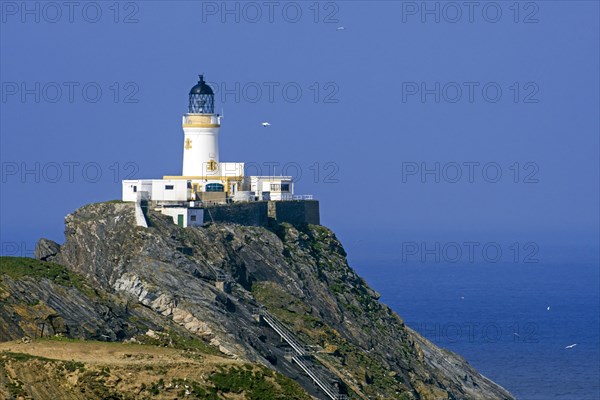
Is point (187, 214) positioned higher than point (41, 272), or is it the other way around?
point (187, 214)

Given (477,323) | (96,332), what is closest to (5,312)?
(96,332)

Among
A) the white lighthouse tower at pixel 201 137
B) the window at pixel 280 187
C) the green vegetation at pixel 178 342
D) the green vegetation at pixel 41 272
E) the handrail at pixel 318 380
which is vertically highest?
the white lighthouse tower at pixel 201 137

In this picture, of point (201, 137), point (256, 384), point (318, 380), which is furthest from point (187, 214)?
point (256, 384)

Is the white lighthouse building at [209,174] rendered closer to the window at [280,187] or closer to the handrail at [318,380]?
the window at [280,187]

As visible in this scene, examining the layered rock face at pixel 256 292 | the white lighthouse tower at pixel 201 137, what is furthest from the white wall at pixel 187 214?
the white lighthouse tower at pixel 201 137

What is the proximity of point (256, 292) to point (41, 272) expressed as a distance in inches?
675

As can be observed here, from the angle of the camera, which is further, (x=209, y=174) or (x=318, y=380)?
(x=209, y=174)

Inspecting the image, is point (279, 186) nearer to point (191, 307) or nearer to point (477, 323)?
point (191, 307)

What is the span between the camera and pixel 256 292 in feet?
301

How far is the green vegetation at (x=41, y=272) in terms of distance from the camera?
250ft

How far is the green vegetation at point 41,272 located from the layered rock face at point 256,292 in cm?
213

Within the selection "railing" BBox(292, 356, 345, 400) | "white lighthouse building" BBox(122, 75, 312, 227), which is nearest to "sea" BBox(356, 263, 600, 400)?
"white lighthouse building" BBox(122, 75, 312, 227)

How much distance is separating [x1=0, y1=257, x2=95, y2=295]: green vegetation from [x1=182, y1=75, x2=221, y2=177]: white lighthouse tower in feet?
76.0

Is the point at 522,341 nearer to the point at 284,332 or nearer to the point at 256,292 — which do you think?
the point at 256,292
